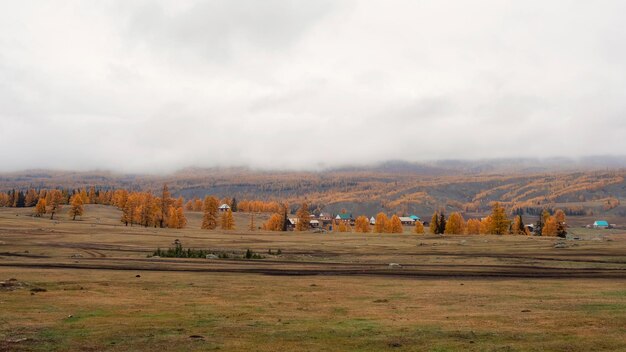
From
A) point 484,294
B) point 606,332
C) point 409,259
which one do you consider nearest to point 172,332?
point 606,332

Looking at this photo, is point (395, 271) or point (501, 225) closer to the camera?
point (395, 271)

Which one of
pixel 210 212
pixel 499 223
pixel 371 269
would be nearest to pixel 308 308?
pixel 371 269

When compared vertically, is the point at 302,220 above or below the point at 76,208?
below

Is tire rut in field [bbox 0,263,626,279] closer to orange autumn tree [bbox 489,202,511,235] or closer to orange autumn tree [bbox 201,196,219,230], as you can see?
orange autumn tree [bbox 489,202,511,235]

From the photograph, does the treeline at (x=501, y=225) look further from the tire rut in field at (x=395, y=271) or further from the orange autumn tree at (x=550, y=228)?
the tire rut in field at (x=395, y=271)

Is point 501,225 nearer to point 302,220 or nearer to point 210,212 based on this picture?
point 302,220

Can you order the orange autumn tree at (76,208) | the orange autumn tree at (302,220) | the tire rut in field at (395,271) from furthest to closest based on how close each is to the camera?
the orange autumn tree at (302,220) → the orange autumn tree at (76,208) → the tire rut in field at (395,271)

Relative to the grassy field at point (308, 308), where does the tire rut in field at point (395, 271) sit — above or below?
below

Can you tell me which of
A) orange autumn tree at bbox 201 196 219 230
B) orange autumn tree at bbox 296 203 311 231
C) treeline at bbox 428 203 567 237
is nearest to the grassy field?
treeline at bbox 428 203 567 237

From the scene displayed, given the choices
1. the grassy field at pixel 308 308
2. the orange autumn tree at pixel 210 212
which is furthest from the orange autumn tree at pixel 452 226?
the grassy field at pixel 308 308

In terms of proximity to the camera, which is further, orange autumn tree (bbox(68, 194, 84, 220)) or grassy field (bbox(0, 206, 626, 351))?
orange autumn tree (bbox(68, 194, 84, 220))

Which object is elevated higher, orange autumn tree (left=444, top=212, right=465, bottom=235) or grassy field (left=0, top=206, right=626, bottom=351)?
grassy field (left=0, top=206, right=626, bottom=351)

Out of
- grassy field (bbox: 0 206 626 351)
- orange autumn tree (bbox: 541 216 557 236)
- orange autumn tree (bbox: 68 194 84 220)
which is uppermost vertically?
grassy field (bbox: 0 206 626 351)

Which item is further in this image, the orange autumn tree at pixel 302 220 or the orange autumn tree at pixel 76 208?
the orange autumn tree at pixel 302 220
